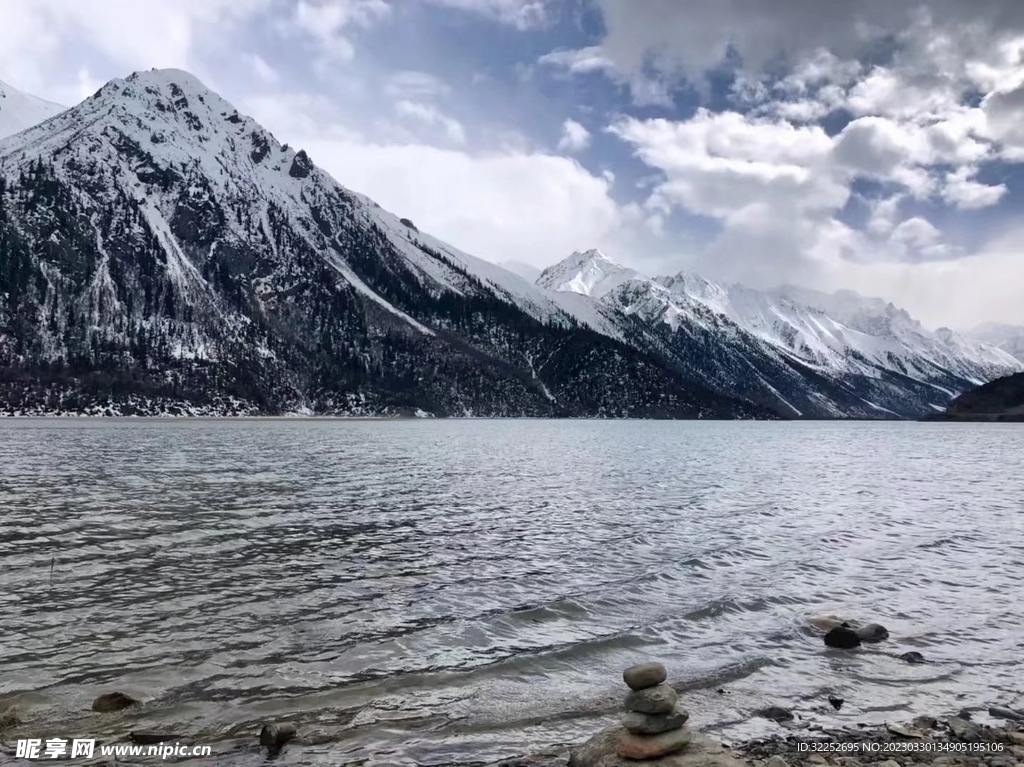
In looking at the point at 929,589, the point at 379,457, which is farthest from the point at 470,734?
the point at 379,457

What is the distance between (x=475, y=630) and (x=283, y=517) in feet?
68.6

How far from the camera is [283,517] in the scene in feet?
122

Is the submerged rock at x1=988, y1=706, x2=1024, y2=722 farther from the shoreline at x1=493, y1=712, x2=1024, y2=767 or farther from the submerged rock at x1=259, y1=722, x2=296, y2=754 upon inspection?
the submerged rock at x1=259, y1=722, x2=296, y2=754

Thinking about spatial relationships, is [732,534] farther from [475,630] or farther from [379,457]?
[379,457]

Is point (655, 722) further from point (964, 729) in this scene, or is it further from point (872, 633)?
point (872, 633)

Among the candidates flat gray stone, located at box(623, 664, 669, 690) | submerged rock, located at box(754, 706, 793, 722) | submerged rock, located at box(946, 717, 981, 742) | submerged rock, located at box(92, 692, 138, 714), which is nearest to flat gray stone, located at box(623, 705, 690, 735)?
flat gray stone, located at box(623, 664, 669, 690)

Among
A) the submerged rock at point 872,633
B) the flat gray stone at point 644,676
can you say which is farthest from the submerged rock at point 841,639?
the flat gray stone at point 644,676

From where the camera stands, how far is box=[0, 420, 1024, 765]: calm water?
1439cm

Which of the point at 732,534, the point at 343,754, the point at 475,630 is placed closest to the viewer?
the point at 343,754

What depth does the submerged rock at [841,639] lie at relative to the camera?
1905 cm

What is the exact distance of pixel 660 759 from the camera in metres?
11.9

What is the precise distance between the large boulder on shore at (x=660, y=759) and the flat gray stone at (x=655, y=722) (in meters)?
0.27

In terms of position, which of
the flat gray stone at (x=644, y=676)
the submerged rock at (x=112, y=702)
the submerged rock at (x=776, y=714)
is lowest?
the submerged rock at (x=776, y=714)

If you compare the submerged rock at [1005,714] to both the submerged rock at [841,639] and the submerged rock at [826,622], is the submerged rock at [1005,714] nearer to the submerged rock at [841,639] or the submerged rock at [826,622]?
the submerged rock at [841,639]
